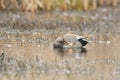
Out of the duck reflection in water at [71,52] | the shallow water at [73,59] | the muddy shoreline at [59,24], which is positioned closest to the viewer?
the shallow water at [73,59]

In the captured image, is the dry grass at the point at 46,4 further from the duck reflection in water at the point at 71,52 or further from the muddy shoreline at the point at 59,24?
the duck reflection in water at the point at 71,52

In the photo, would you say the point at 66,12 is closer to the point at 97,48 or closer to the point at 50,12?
the point at 50,12

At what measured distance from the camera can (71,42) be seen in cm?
1362

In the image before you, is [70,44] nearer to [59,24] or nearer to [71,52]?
[71,52]

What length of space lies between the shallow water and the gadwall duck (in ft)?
0.47

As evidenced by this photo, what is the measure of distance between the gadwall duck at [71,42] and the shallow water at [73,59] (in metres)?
0.14

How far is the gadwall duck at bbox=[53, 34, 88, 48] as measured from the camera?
44.6 ft

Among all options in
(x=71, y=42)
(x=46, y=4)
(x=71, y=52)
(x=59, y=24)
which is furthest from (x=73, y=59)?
(x=46, y=4)

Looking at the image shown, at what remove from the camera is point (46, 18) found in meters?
21.6

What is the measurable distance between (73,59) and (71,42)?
1.99 meters

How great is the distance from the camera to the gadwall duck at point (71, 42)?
1360cm

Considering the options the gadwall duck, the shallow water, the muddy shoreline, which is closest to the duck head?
the gadwall duck

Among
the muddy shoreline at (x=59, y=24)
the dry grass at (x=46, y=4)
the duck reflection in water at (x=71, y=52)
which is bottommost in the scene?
the duck reflection in water at (x=71, y=52)

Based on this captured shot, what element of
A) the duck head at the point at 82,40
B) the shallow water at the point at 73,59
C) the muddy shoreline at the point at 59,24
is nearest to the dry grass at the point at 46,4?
the muddy shoreline at the point at 59,24
